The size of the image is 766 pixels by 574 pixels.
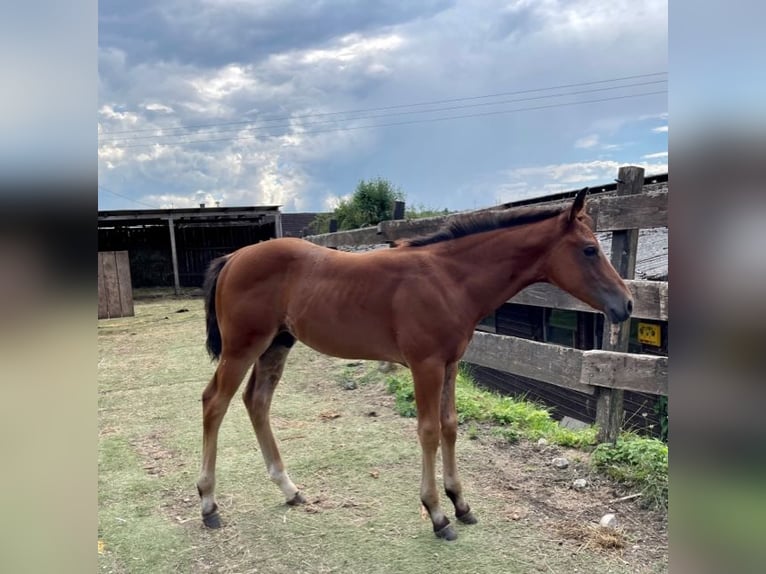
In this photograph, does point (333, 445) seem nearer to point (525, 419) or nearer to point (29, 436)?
point (525, 419)

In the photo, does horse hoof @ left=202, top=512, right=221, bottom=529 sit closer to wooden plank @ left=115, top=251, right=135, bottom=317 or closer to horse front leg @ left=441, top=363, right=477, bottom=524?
horse front leg @ left=441, top=363, right=477, bottom=524

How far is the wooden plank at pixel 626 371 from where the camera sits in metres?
3.25

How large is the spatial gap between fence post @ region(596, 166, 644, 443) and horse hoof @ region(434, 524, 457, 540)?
1.51 metres

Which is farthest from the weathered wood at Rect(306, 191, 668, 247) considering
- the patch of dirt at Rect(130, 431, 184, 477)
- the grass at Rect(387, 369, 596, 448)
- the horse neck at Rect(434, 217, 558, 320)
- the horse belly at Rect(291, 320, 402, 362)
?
the patch of dirt at Rect(130, 431, 184, 477)

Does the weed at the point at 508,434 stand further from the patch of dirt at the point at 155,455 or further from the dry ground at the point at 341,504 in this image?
the patch of dirt at the point at 155,455

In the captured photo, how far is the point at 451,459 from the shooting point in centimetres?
299

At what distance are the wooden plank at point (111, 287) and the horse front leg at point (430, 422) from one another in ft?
36.7

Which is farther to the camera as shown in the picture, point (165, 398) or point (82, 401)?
point (165, 398)

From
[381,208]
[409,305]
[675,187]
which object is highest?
[381,208]

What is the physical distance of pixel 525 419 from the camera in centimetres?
438

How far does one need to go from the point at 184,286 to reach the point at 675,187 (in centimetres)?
1973

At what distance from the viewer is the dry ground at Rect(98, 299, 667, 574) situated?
2.66 meters

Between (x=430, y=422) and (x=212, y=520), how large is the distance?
1478 mm

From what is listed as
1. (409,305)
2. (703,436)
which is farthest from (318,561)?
(703,436)
